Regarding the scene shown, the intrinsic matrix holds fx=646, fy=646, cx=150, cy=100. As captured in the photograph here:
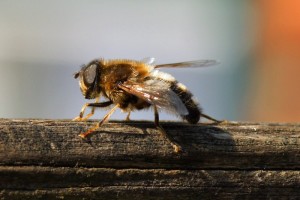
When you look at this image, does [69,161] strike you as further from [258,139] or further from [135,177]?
[258,139]

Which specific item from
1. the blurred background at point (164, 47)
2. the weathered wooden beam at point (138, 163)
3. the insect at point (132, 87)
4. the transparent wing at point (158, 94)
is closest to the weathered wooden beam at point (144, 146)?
the weathered wooden beam at point (138, 163)

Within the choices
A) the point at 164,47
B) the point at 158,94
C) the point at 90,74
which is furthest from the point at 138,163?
the point at 164,47

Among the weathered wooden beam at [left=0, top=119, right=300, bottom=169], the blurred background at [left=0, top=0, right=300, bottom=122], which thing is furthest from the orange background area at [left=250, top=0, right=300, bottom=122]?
the weathered wooden beam at [left=0, top=119, right=300, bottom=169]

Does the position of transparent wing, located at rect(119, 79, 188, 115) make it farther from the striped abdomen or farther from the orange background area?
the orange background area

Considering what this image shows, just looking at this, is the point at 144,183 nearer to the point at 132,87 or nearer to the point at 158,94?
the point at 158,94

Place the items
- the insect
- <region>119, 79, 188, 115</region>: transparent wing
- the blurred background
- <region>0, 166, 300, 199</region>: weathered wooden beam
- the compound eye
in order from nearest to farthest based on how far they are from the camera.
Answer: <region>0, 166, 300, 199</region>: weathered wooden beam < <region>119, 79, 188, 115</region>: transparent wing < the insect < the compound eye < the blurred background

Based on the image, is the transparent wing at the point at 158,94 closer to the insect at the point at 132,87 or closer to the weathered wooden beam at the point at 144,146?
the insect at the point at 132,87
